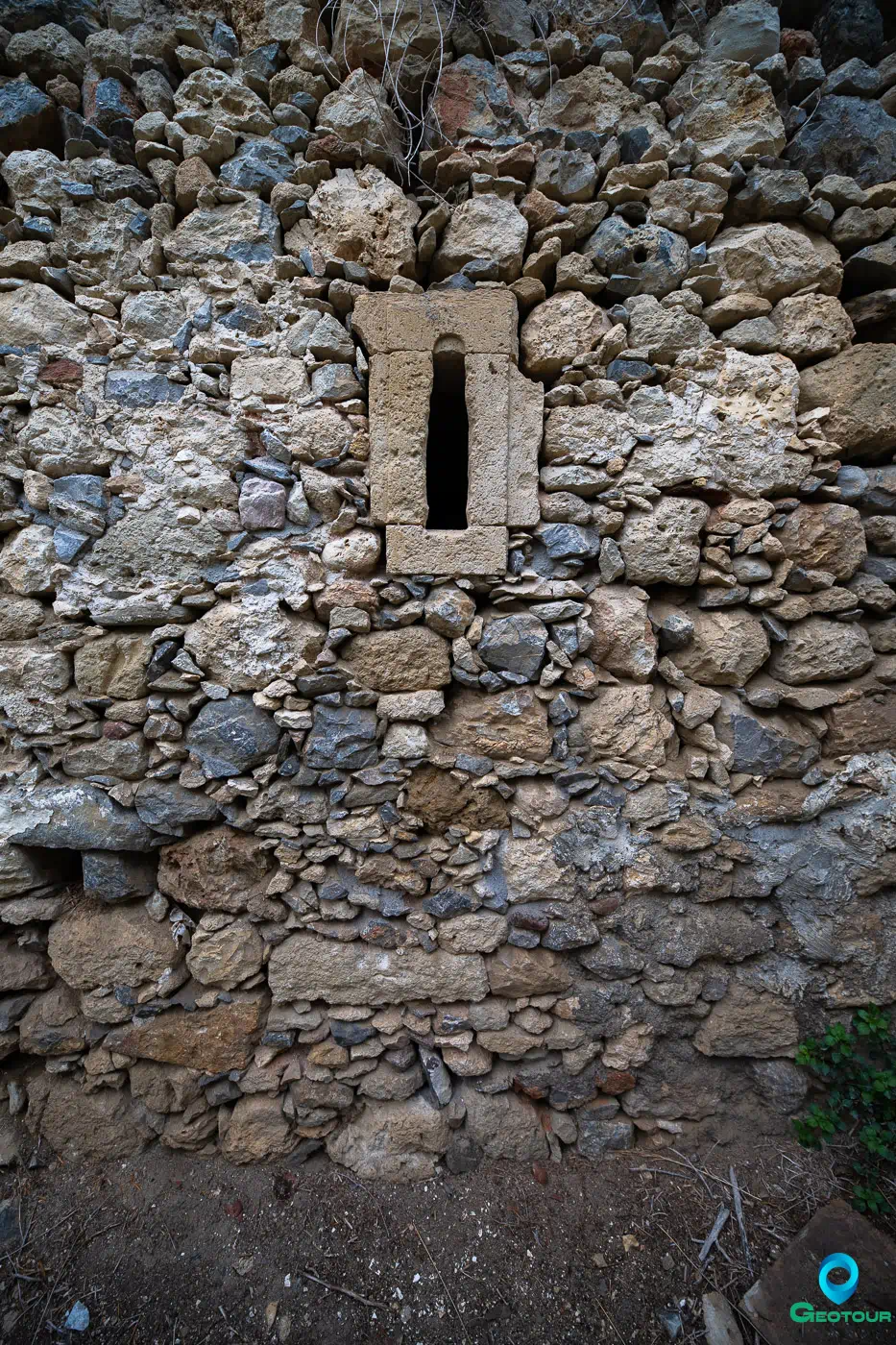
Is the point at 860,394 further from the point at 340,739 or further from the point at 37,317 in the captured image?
the point at 37,317

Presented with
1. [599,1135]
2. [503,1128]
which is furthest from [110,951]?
[599,1135]

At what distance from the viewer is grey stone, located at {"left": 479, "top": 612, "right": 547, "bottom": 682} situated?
191 cm

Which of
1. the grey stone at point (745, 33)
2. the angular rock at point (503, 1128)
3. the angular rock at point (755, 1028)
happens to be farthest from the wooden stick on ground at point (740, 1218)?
the grey stone at point (745, 33)

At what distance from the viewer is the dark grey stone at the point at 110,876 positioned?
195 cm

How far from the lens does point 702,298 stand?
2.00 m

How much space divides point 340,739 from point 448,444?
1680mm

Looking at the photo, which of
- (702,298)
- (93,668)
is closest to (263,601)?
(93,668)

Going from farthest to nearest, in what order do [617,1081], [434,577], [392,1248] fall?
1. [617,1081]
2. [434,577]
3. [392,1248]

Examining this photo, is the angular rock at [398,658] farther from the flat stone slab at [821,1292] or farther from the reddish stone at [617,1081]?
the flat stone slab at [821,1292]

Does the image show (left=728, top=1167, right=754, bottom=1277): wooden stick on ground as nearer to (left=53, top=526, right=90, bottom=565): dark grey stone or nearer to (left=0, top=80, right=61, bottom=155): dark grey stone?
(left=53, top=526, right=90, bottom=565): dark grey stone

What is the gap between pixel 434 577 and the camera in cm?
190

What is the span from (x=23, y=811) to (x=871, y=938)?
3389mm

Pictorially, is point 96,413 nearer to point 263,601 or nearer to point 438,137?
point 263,601

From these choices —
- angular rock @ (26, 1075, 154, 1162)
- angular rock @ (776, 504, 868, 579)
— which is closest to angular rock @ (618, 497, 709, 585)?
angular rock @ (776, 504, 868, 579)
